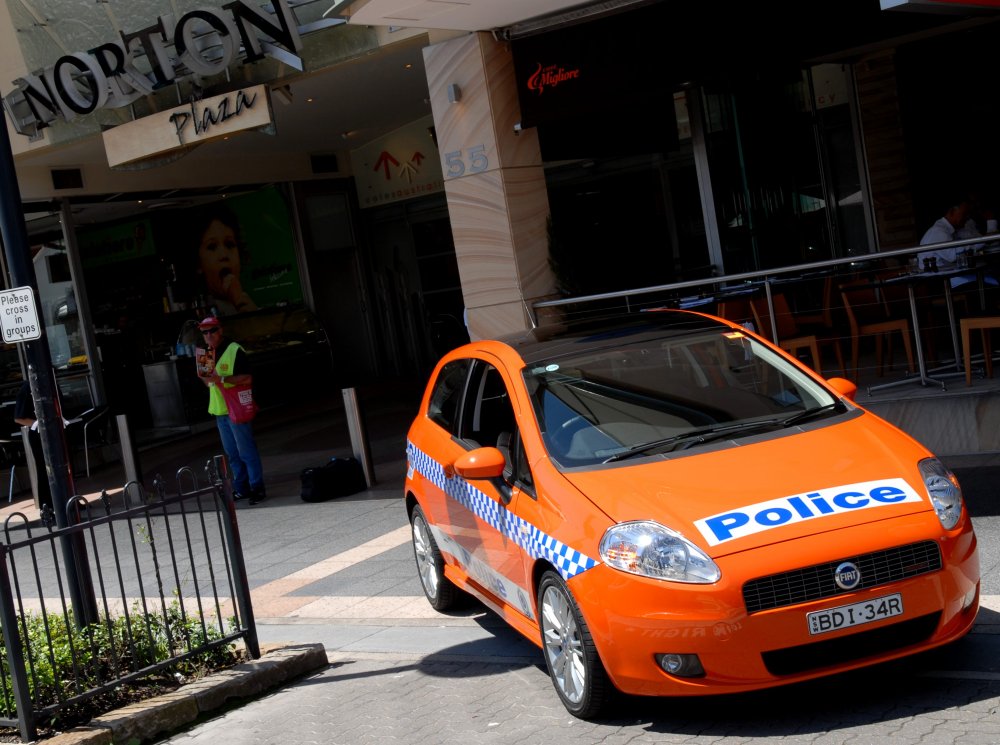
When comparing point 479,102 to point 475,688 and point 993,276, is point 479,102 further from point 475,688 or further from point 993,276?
point 475,688

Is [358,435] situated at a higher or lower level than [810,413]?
lower

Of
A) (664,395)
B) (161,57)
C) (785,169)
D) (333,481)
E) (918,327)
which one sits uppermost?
(161,57)

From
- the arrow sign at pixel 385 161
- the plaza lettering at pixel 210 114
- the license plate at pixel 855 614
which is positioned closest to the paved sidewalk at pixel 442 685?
the license plate at pixel 855 614

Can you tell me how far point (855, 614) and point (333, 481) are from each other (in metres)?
8.59

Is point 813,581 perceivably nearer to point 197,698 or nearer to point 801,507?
point 801,507

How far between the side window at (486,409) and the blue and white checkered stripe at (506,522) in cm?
27

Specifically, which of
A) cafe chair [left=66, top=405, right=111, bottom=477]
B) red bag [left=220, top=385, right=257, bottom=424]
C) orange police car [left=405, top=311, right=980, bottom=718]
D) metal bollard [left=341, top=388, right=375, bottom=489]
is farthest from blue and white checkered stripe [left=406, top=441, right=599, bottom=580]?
cafe chair [left=66, top=405, right=111, bottom=477]

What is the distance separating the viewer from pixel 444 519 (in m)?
7.00

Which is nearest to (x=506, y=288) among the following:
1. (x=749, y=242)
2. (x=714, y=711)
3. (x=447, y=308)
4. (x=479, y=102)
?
(x=479, y=102)

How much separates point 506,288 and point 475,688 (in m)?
7.18

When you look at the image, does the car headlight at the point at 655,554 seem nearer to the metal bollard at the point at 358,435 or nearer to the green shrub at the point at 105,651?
the green shrub at the point at 105,651

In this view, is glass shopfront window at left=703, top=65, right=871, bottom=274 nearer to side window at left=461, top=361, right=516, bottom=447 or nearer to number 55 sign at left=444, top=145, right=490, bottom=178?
number 55 sign at left=444, top=145, right=490, bottom=178

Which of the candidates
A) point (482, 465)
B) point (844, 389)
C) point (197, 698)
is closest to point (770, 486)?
point (844, 389)

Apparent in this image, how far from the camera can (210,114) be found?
14.4 m
